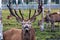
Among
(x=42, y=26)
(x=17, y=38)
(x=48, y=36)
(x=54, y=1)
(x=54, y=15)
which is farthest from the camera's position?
(x=54, y=1)

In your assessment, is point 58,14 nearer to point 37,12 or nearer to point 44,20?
point 44,20

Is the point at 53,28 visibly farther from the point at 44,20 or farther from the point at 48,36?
the point at 48,36

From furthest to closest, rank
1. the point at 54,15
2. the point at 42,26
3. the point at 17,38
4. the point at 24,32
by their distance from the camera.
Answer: the point at 54,15
the point at 42,26
the point at 17,38
the point at 24,32

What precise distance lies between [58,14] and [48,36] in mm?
3021

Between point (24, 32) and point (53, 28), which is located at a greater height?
point (24, 32)

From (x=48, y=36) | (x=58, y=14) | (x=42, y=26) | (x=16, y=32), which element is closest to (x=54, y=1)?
(x=58, y=14)

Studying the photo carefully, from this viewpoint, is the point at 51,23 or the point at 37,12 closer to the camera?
the point at 37,12

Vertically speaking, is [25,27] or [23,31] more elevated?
[25,27]

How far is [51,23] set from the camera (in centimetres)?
1459

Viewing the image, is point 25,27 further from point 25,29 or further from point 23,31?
point 23,31

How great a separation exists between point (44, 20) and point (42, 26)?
2.75ft

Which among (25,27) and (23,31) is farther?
(23,31)

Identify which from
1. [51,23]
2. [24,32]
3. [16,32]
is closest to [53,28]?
[51,23]

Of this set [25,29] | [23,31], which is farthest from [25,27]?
[23,31]
